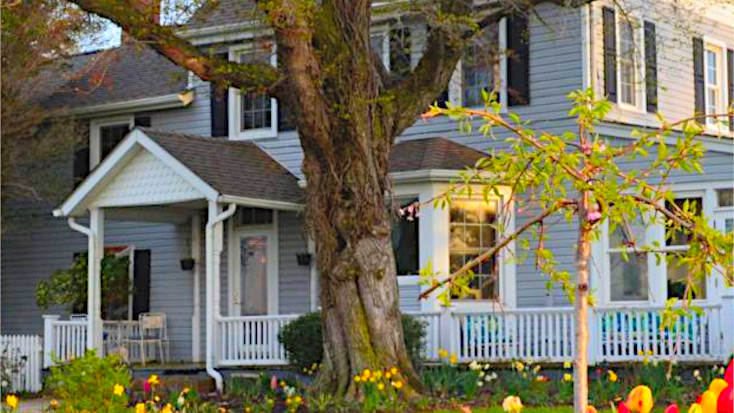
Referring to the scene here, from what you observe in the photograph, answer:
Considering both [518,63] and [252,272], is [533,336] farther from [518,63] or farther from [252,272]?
[252,272]

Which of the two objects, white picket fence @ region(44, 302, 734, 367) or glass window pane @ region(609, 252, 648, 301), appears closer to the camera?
white picket fence @ region(44, 302, 734, 367)

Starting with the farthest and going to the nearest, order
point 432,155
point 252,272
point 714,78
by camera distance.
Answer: point 252,272
point 714,78
point 432,155

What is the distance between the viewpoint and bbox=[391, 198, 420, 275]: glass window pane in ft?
62.9

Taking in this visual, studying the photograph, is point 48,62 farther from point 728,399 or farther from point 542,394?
point 728,399

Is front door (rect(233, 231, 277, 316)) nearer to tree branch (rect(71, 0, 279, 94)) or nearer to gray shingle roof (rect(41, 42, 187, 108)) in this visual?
gray shingle roof (rect(41, 42, 187, 108))

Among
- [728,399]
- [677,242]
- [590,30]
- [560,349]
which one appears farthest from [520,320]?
[728,399]

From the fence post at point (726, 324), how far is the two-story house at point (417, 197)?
0.02 metres

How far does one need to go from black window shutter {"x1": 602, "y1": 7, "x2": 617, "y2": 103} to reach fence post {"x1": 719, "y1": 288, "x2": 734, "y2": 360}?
4273 mm

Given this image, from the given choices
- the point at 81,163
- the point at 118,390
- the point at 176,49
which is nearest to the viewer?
the point at 118,390

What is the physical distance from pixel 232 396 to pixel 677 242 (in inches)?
270

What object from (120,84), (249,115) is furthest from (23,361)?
(120,84)

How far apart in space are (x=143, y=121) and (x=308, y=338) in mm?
8307

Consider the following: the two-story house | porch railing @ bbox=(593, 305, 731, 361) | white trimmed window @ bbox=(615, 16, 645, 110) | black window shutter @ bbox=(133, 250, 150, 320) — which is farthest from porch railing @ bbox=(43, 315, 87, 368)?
white trimmed window @ bbox=(615, 16, 645, 110)

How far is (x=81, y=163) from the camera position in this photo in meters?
23.6
